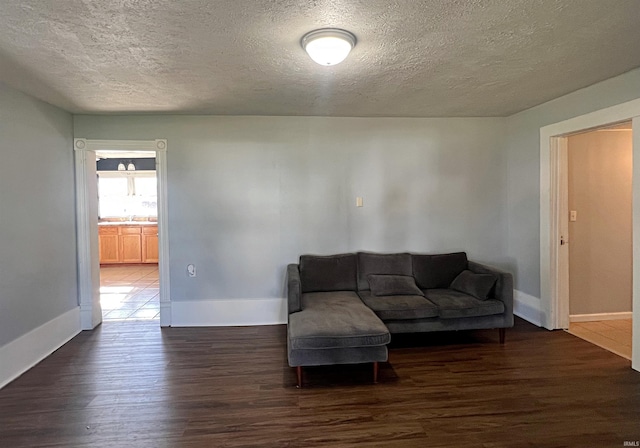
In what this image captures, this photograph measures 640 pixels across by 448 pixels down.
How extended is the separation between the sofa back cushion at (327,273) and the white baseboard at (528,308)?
6.58ft

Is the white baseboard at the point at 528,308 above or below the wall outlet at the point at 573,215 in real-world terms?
below

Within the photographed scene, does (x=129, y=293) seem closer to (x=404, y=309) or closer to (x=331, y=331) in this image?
(x=331, y=331)

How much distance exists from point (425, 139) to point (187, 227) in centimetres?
295

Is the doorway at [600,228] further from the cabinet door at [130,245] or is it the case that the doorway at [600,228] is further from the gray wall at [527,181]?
the cabinet door at [130,245]

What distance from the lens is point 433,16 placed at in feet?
6.49

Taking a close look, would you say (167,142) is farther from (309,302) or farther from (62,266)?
(309,302)

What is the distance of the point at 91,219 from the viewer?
13.8 ft

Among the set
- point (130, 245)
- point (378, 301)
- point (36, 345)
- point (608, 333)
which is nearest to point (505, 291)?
point (378, 301)

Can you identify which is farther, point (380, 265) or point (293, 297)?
point (380, 265)

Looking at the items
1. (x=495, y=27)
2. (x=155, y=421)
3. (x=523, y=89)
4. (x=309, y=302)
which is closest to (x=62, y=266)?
(x=155, y=421)

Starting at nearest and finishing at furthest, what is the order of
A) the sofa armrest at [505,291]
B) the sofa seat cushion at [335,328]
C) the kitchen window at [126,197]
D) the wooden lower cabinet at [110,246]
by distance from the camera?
the sofa seat cushion at [335,328] < the sofa armrest at [505,291] < the wooden lower cabinet at [110,246] < the kitchen window at [126,197]

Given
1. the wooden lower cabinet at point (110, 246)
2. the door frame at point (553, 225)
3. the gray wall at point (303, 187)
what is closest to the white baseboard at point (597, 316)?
the door frame at point (553, 225)

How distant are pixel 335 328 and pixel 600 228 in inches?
132

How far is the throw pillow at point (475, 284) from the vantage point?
3590 mm
